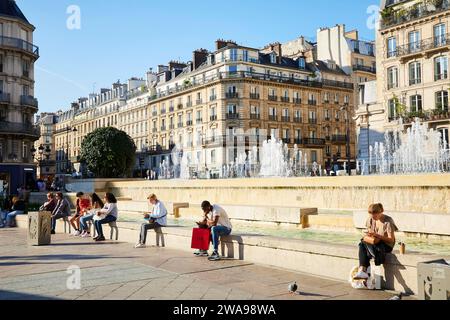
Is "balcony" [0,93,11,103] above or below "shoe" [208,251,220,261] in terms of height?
above

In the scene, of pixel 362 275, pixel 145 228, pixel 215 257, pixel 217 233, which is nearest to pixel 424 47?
pixel 145 228

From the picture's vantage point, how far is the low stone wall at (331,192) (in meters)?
14.6

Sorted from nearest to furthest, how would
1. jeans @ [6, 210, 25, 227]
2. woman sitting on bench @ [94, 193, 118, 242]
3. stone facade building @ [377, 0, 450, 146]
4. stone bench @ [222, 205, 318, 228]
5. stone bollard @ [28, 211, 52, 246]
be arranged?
stone bollard @ [28, 211, 52, 246], woman sitting on bench @ [94, 193, 118, 242], stone bench @ [222, 205, 318, 228], jeans @ [6, 210, 25, 227], stone facade building @ [377, 0, 450, 146]

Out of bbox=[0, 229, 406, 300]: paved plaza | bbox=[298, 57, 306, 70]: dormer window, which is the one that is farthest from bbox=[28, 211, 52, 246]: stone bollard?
bbox=[298, 57, 306, 70]: dormer window

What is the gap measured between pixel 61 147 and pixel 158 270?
102315 mm

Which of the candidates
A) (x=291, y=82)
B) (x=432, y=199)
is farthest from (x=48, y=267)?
(x=291, y=82)

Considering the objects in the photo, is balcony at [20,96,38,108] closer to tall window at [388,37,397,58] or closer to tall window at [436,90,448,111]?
tall window at [388,37,397,58]

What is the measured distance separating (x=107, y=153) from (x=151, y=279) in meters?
27.4

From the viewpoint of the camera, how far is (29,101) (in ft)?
159

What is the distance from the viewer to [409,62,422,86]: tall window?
37594 mm

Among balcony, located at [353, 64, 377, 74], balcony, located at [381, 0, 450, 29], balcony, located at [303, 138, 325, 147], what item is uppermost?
balcony, located at [353, 64, 377, 74]

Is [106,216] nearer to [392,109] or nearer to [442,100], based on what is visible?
[442,100]

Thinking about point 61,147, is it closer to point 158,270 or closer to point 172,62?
point 172,62

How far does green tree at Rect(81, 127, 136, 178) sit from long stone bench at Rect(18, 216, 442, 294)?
24508mm
